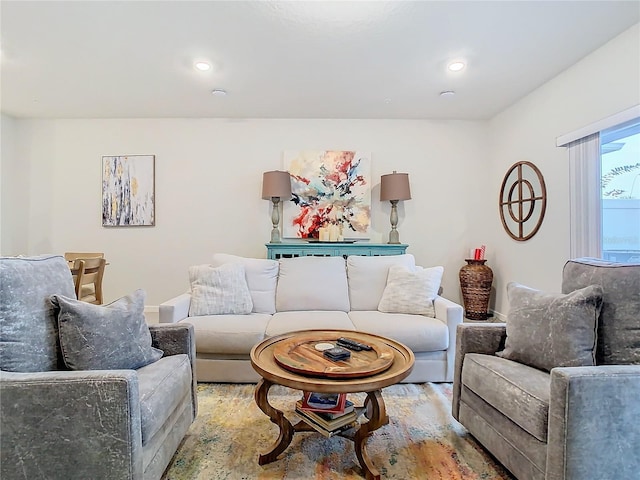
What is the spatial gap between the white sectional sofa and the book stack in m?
0.74

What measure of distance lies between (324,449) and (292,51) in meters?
2.79

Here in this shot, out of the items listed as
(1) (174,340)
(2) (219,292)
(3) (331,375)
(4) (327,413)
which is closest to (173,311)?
(2) (219,292)

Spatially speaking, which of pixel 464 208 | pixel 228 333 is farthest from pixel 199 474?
pixel 464 208

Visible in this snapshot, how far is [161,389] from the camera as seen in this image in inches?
57.4

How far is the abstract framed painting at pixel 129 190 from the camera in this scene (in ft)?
14.8

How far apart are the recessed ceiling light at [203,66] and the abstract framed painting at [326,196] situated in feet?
5.12

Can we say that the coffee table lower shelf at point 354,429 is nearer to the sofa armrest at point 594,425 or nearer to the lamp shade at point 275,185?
the sofa armrest at point 594,425

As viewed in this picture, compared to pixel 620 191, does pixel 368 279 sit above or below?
below

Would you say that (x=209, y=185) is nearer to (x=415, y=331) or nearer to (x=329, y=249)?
(x=329, y=249)

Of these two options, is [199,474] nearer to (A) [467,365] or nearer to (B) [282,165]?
(A) [467,365]

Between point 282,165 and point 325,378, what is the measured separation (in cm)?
344

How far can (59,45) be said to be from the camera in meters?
2.74

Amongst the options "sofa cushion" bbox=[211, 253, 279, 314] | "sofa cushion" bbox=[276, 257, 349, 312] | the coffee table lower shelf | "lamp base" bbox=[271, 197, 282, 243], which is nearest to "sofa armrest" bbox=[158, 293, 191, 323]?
"sofa cushion" bbox=[211, 253, 279, 314]

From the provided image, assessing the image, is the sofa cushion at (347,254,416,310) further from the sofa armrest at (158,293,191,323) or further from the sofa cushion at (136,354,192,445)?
the sofa cushion at (136,354,192,445)
